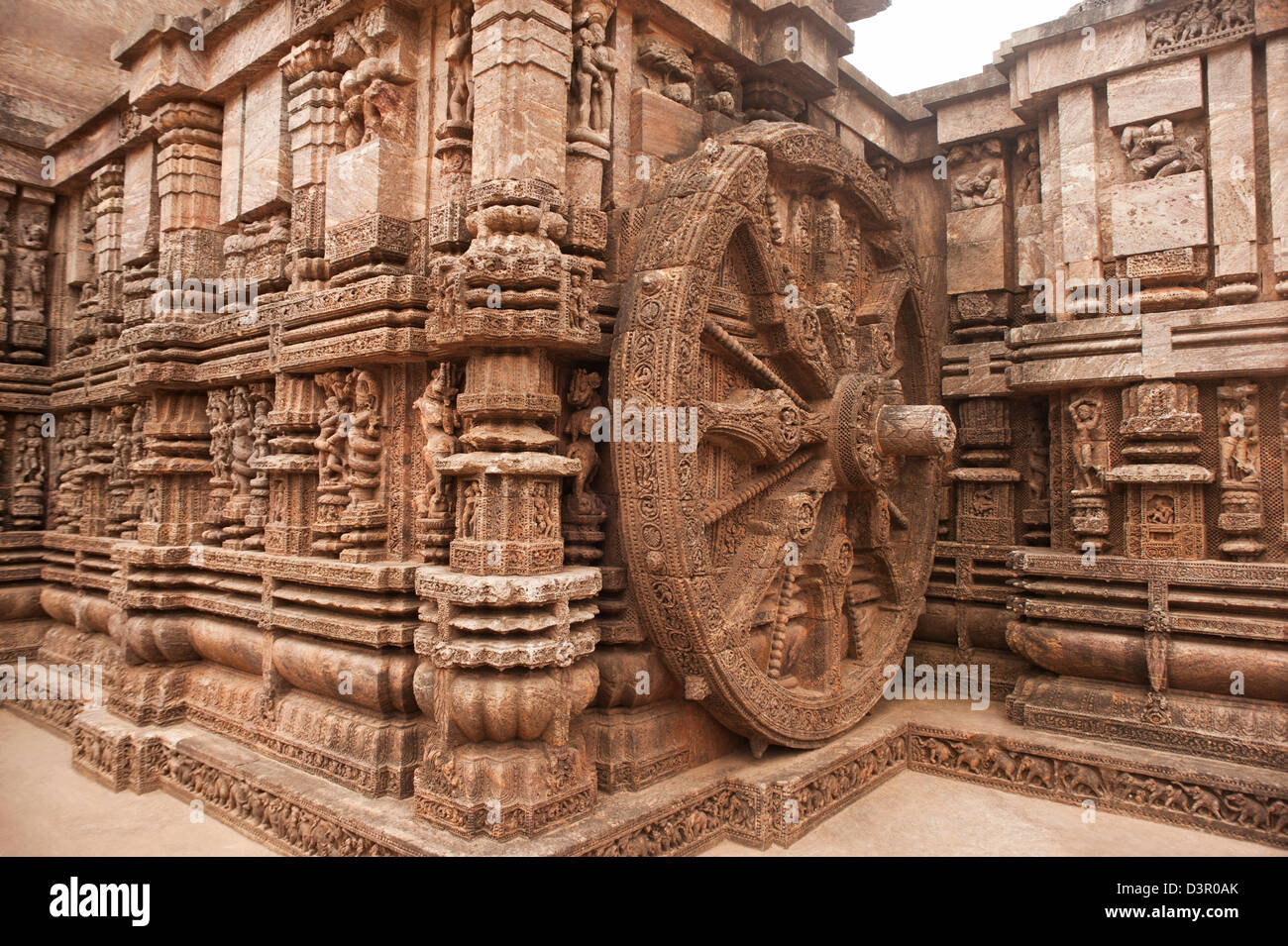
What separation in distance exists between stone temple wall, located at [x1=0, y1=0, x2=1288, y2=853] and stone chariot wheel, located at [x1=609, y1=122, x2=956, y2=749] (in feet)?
0.10

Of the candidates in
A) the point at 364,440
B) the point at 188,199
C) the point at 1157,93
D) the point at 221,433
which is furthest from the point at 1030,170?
the point at 188,199

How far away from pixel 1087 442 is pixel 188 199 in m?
7.35

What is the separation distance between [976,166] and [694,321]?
15.2ft

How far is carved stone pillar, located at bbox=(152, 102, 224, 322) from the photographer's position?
6.85 metres

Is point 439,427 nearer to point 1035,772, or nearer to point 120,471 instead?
point 1035,772

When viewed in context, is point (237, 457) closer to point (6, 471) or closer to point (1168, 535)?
point (6, 471)

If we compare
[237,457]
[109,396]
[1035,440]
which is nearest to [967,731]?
[1035,440]

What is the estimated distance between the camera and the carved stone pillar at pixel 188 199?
6.85 metres

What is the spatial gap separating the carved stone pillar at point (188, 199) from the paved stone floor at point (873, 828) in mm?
3688

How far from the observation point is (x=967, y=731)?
5.82m

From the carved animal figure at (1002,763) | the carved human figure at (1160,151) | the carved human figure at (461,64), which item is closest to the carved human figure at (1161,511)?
the carved animal figure at (1002,763)

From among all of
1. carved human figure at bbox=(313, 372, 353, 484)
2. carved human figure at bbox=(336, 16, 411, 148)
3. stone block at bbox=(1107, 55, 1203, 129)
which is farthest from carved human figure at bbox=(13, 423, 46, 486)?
stone block at bbox=(1107, 55, 1203, 129)

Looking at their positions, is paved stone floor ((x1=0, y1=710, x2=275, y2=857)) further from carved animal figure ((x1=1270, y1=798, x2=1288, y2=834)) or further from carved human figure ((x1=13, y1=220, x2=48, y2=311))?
carved animal figure ((x1=1270, y1=798, x2=1288, y2=834))

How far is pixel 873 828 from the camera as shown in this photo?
4895 mm
